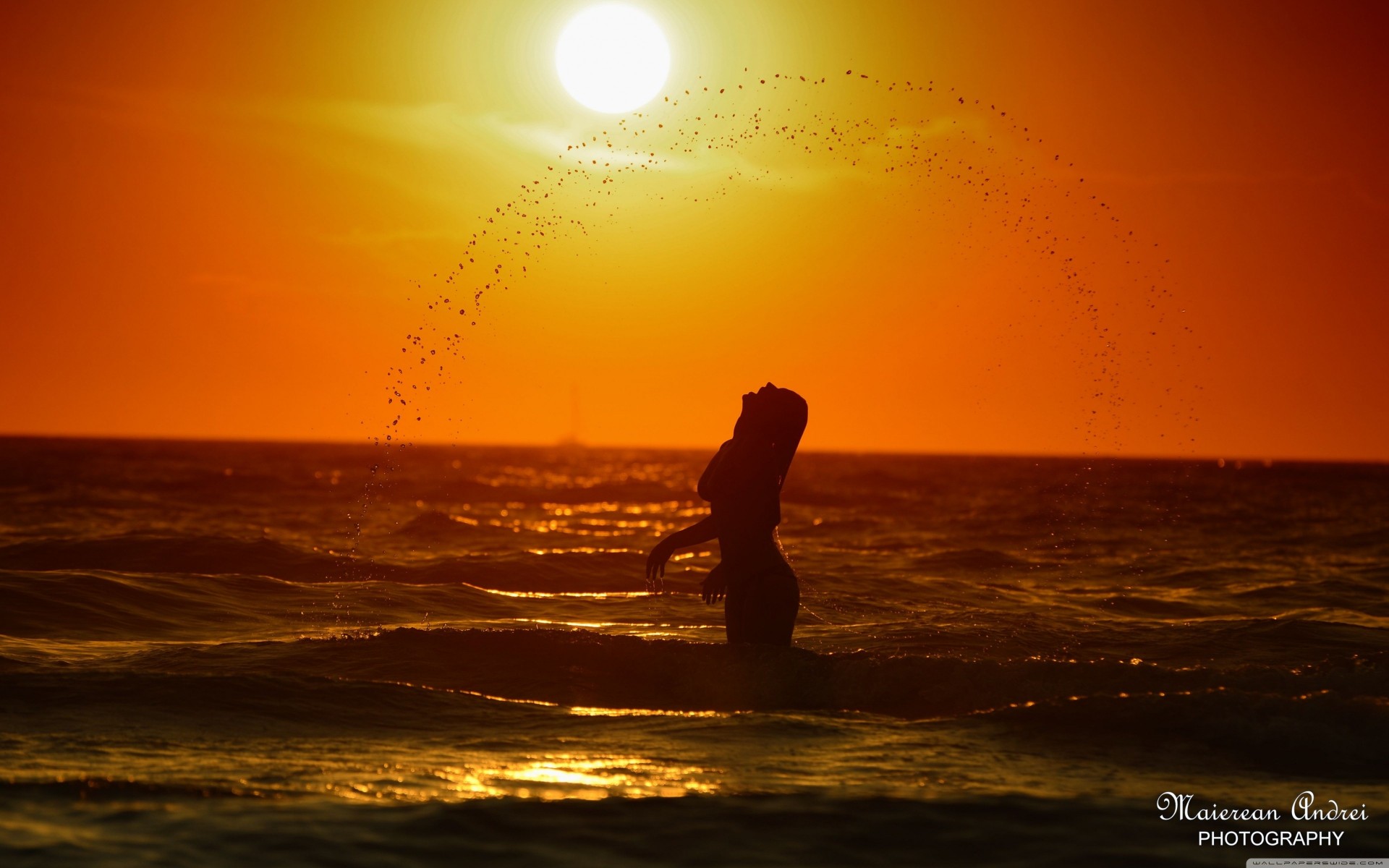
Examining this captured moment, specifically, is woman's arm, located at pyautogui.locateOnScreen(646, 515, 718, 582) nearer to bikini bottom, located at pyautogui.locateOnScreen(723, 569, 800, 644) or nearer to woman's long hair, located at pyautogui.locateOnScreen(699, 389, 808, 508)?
woman's long hair, located at pyautogui.locateOnScreen(699, 389, 808, 508)

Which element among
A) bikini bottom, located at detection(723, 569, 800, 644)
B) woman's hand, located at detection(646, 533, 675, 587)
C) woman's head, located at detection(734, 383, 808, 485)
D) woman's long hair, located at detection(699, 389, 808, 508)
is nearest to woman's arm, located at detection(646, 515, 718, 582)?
woman's hand, located at detection(646, 533, 675, 587)

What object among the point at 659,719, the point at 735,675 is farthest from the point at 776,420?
the point at 659,719

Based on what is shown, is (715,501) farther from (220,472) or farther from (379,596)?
(220,472)

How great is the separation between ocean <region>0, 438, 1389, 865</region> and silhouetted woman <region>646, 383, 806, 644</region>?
32 centimetres

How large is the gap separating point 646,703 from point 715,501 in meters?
1.68

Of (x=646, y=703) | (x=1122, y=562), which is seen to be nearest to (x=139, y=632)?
(x=646, y=703)

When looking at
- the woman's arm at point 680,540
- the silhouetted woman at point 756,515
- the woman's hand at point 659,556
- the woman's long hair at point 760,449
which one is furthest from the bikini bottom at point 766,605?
the woman's long hair at point 760,449

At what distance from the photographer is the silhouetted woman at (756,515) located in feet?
33.6

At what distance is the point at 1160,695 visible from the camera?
9062 mm

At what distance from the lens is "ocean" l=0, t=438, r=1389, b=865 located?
A: 6383 mm

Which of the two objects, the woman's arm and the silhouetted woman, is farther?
the woman's arm

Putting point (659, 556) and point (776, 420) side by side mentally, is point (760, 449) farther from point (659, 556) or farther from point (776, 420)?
point (659, 556)

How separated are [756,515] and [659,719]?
1971mm

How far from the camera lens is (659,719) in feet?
29.2
